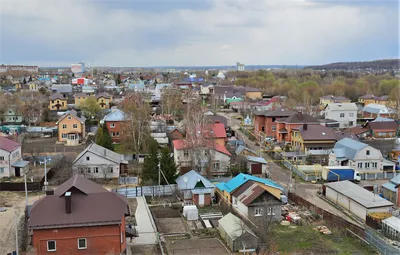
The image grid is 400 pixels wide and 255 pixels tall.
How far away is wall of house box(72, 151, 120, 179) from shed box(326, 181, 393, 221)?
Result: 12.6 m

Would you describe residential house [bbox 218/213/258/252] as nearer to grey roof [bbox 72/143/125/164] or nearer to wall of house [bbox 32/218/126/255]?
wall of house [bbox 32/218/126/255]

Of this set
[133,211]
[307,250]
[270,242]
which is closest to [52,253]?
[133,211]

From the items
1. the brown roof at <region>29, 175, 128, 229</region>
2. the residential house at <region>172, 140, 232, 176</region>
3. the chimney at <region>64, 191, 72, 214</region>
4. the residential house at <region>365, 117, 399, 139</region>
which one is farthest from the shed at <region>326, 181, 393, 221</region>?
the residential house at <region>365, 117, 399, 139</region>

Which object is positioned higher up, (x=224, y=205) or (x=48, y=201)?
(x=48, y=201)

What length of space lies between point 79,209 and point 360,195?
43.2 ft

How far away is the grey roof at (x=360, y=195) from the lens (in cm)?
1875

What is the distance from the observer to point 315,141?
31.1 meters

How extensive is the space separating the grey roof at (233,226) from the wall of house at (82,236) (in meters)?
4.27

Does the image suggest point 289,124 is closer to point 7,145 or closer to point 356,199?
point 356,199

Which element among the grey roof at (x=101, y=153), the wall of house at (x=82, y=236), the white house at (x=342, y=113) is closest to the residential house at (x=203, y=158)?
the grey roof at (x=101, y=153)

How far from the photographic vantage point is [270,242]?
51.3ft

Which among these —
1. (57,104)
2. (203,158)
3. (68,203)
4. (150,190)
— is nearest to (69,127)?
(203,158)

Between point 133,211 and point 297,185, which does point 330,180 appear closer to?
point 297,185

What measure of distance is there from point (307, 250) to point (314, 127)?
18.2 m
